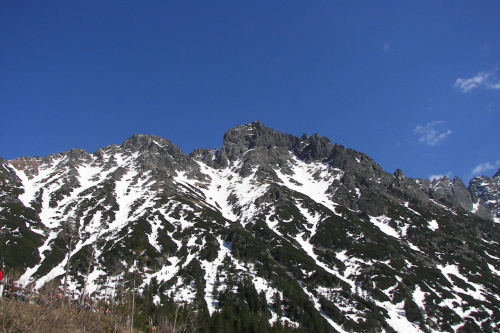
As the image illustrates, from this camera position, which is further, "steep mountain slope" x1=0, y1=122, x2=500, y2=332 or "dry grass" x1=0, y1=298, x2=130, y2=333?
"steep mountain slope" x1=0, y1=122, x2=500, y2=332

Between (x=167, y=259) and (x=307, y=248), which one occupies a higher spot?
(x=307, y=248)

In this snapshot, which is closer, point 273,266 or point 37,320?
point 37,320

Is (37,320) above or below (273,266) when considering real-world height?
below

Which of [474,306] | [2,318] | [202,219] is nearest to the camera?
[2,318]

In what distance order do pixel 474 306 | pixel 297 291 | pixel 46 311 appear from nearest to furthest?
pixel 46 311
pixel 297 291
pixel 474 306

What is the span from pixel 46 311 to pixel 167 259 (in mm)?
118414

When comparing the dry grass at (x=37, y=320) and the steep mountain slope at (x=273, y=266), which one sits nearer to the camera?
the dry grass at (x=37, y=320)

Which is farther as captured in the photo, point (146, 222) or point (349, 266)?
point (146, 222)

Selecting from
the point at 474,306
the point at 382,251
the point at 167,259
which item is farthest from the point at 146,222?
the point at 474,306

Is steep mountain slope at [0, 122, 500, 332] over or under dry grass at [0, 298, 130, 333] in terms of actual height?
over

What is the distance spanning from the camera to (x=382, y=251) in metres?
172

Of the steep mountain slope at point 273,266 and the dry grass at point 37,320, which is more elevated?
the steep mountain slope at point 273,266

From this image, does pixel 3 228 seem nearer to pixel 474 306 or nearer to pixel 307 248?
pixel 307 248

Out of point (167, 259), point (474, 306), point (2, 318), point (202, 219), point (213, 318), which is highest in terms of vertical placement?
point (202, 219)
